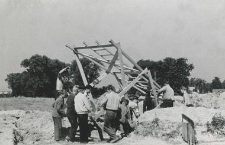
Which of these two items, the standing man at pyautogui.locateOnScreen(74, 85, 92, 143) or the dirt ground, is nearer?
the dirt ground

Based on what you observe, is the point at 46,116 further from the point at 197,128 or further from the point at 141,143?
the point at 197,128

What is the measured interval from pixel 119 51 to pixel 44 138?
15.0 ft

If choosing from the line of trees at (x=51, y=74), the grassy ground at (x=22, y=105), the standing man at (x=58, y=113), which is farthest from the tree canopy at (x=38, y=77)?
the standing man at (x=58, y=113)

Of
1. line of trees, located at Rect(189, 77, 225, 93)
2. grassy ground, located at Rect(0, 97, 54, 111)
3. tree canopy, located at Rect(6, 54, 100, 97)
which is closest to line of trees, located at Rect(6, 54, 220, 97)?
tree canopy, located at Rect(6, 54, 100, 97)

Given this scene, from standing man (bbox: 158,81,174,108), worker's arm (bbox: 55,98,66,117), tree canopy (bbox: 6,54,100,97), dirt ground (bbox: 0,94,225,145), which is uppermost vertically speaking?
tree canopy (bbox: 6,54,100,97)

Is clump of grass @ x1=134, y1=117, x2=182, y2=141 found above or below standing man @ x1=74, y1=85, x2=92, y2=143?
below

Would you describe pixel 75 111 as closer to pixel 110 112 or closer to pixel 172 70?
pixel 110 112

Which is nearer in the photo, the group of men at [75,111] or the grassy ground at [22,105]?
the group of men at [75,111]

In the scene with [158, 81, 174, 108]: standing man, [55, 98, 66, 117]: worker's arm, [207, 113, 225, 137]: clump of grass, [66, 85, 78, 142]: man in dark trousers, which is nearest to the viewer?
[207, 113, 225, 137]: clump of grass

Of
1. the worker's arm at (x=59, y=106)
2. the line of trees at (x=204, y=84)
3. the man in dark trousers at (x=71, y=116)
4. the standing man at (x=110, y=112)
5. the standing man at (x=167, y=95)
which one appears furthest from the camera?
the line of trees at (x=204, y=84)

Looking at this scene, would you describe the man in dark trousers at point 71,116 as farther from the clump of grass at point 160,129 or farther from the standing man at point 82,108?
the clump of grass at point 160,129

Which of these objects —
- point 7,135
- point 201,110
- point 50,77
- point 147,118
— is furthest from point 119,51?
point 50,77

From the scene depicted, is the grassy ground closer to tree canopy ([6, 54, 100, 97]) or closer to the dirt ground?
the dirt ground

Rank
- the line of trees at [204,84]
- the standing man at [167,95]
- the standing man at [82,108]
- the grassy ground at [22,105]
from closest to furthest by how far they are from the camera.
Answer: the standing man at [82,108] < the standing man at [167,95] < the grassy ground at [22,105] < the line of trees at [204,84]
